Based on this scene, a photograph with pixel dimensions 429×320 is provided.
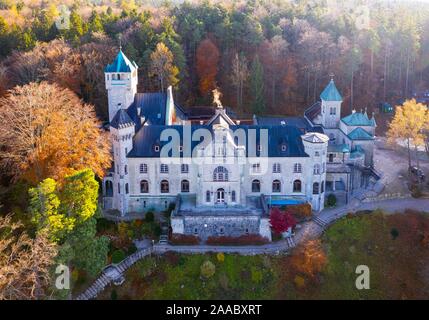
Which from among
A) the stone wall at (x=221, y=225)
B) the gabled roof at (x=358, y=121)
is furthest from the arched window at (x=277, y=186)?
the gabled roof at (x=358, y=121)

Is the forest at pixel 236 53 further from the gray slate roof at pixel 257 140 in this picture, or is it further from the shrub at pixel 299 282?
the shrub at pixel 299 282

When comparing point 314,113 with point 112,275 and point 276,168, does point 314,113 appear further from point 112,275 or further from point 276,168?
point 112,275

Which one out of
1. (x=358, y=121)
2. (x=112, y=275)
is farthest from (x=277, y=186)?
(x=112, y=275)

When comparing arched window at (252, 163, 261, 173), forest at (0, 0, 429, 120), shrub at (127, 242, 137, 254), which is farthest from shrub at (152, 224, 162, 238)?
forest at (0, 0, 429, 120)

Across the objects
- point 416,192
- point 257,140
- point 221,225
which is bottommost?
point 221,225
